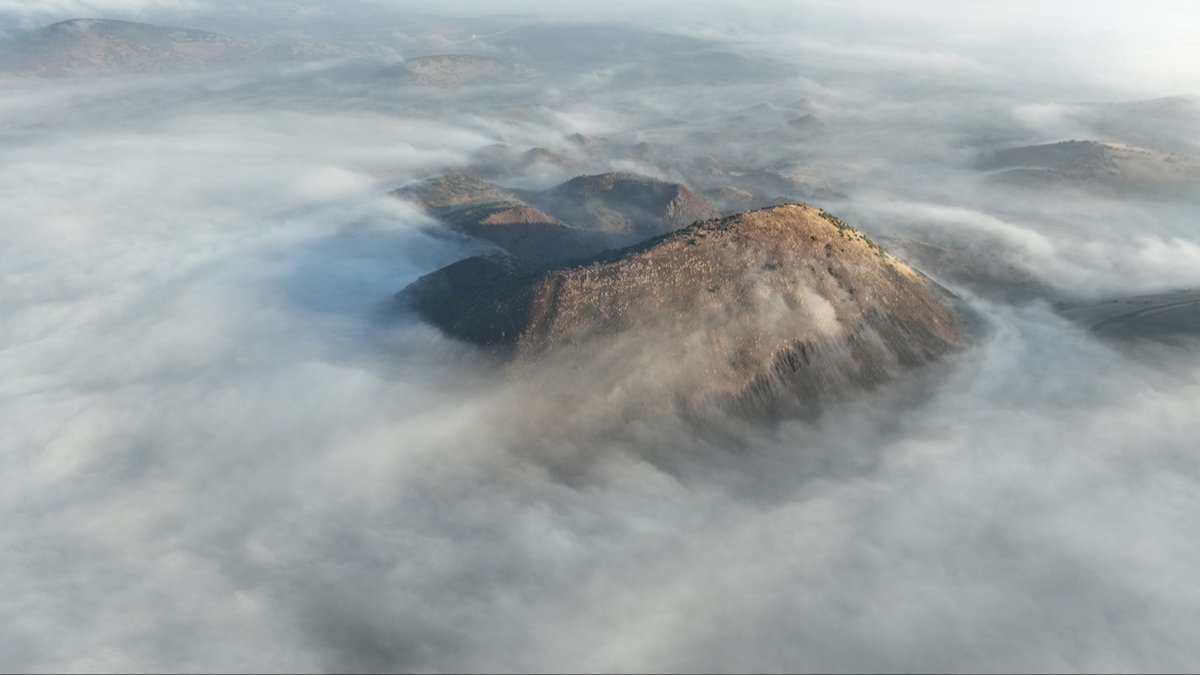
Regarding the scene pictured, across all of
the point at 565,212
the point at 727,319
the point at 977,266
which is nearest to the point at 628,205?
the point at 565,212

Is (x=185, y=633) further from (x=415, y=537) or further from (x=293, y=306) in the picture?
(x=293, y=306)

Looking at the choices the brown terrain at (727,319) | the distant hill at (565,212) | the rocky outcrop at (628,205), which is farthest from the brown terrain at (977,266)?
the brown terrain at (727,319)

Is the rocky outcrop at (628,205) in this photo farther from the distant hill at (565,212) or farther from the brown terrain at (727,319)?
the brown terrain at (727,319)

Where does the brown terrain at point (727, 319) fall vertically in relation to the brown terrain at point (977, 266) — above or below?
above

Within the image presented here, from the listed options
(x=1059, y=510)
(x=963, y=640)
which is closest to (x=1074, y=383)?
(x=1059, y=510)

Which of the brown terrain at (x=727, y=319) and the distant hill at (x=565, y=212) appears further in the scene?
the distant hill at (x=565, y=212)

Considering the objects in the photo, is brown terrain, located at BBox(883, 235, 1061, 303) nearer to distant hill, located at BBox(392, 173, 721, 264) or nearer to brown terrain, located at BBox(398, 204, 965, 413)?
distant hill, located at BBox(392, 173, 721, 264)
